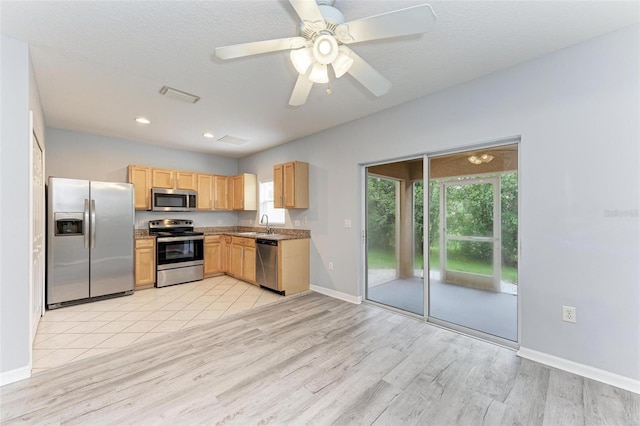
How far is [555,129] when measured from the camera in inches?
91.5

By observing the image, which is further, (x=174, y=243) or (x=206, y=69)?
(x=174, y=243)

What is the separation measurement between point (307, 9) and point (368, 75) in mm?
673

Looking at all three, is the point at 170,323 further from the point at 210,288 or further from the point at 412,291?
the point at 412,291

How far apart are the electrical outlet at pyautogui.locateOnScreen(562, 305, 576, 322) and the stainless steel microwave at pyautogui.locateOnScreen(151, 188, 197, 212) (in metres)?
5.75

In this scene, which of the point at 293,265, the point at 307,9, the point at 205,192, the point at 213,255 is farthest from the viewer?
the point at 205,192

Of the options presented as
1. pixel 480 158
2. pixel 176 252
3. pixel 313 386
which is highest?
pixel 480 158

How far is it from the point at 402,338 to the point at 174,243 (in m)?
4.17

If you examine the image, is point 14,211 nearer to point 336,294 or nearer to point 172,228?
point 172,228

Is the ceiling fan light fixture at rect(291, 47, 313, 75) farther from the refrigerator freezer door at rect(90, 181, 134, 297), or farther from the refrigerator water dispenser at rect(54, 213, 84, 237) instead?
the refrigerator water dispenser at rect(54, 213, 84, 237)

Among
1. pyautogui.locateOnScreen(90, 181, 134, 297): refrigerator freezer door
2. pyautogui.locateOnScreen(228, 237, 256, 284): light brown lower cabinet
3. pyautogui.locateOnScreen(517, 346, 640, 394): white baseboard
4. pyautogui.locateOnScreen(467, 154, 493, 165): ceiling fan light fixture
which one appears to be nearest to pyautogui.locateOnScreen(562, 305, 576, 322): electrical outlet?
pyautogui.locateOnScreen(517, 346, 640, 394): white baseboard

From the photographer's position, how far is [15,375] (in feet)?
6.77

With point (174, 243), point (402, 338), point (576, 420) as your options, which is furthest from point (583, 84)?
point (174, 243)

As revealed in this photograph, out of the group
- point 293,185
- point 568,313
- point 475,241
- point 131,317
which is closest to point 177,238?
point 131,317

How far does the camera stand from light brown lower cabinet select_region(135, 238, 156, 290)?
450cm
